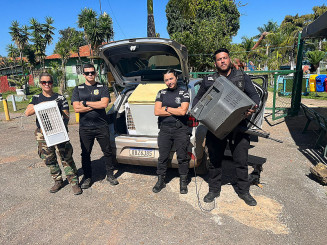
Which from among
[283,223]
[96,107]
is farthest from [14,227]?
[283,223]

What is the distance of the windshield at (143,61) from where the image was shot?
4.01m

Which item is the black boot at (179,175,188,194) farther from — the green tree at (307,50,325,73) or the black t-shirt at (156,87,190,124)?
the green tree at (307,50,325,73)

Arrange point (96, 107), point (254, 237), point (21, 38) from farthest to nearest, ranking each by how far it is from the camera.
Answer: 1. point (21, 38)
2. point (96, 107)
3. point (254, 237)

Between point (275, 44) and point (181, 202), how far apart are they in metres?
→ 27.0

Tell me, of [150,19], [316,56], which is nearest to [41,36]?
[150,19]

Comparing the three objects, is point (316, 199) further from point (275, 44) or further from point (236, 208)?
point (275, 44)

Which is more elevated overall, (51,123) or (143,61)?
(143,61)

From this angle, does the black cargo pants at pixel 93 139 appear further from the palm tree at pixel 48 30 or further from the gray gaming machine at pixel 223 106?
the palm tree at pixel 48 30

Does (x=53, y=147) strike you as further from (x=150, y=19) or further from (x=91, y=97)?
(x=150, y=19)

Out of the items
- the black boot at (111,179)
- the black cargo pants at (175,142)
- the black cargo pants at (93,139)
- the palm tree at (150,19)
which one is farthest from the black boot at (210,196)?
the palm tree at (150,19)

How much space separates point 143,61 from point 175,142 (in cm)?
195

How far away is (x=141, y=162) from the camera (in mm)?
3740

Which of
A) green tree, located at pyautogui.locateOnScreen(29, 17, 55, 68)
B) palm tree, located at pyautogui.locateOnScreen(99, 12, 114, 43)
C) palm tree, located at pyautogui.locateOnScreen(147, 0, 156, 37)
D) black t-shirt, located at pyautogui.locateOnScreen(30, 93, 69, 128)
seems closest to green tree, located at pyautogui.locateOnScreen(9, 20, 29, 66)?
green tree, located at pyautogui.locateOnScreen(29, 17, 55, 68)

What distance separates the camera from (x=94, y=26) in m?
27.0
